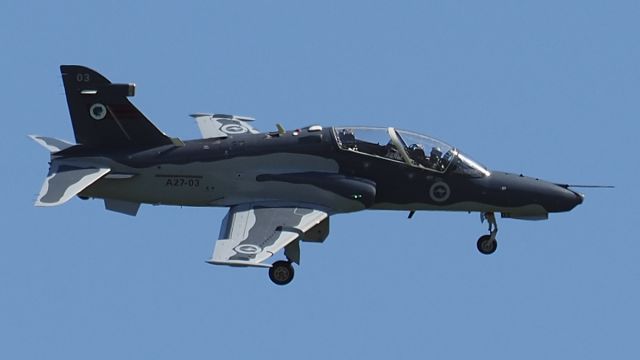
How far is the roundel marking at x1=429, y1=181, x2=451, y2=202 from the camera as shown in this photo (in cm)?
2998

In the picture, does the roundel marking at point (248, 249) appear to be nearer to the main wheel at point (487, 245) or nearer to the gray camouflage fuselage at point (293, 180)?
the gray camouflage fuselage at point (293, 180)

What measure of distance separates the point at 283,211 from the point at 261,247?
180cm

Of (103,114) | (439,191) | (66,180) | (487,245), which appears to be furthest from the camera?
(487,245)

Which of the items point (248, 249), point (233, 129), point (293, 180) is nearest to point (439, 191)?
point (293, 180)

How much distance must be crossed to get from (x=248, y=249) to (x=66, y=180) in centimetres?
465

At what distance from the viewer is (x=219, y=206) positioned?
1178 inches

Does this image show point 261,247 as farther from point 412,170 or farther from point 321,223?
point 412,170

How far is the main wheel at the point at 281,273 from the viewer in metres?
28.1

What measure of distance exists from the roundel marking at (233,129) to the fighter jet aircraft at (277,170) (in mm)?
2530

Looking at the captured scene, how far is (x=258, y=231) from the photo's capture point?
91.6 feet

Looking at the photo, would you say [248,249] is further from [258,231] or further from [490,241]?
[490,241]

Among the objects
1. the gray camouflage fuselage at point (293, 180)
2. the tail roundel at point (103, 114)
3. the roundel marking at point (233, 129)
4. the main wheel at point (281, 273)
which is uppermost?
the roundel marking at point (233, 129)

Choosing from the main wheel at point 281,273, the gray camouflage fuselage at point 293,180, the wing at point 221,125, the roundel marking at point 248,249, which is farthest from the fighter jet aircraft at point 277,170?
the wing at point 221,125

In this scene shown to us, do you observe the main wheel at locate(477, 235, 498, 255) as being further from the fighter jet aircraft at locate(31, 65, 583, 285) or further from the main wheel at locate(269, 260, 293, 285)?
the main wheel at locate(269, 260, 293, 285)
